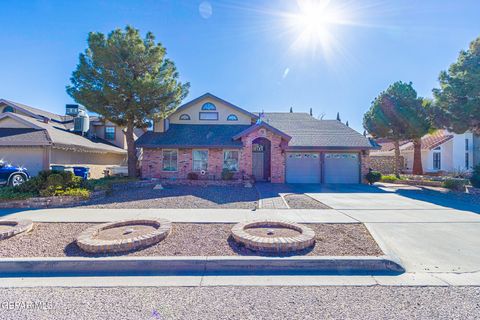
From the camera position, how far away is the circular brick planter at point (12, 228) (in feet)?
15.6

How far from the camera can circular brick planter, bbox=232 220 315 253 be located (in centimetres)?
411

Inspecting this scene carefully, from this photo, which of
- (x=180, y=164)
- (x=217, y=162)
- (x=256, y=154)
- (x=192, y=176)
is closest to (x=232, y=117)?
(x=256, y=154)

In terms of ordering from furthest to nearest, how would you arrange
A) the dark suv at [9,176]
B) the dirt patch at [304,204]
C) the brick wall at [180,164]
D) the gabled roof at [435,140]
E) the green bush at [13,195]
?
the gabled roof at [435,140] → the brick wall at [180,164] → the dark suv at [9,176] → the dirt patch at [304,204] → the green bush at [13,195]

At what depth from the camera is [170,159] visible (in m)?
15.2

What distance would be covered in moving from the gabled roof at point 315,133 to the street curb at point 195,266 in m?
11.3

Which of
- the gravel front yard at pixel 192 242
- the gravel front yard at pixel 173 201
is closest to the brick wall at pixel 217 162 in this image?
the gravel front yard at pixel 173 201

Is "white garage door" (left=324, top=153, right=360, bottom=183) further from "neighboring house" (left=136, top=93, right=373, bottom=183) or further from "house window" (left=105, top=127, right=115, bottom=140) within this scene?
"house window" (left=105, top=127, right=115, bottom=140)

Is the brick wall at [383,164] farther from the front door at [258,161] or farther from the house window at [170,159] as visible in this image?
the house window at [170,159]

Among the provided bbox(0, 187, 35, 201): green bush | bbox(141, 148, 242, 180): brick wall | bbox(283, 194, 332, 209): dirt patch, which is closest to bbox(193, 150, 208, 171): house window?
bbox(141, 148, 242, 180): brick wall

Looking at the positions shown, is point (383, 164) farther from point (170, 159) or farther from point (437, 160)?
point (170, 159)

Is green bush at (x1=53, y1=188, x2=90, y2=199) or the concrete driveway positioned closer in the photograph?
the concrete driveway

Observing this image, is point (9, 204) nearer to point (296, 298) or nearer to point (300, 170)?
point (296, 298)

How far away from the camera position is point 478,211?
7770 millimetres

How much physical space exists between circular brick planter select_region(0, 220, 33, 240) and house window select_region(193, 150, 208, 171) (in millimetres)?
9873
